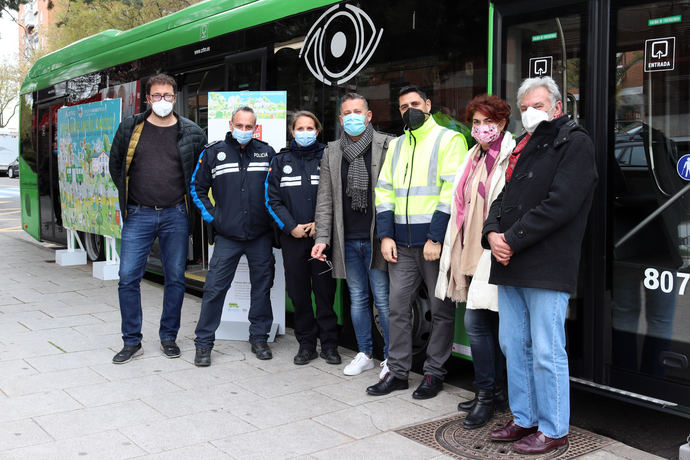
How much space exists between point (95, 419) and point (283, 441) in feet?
3.73

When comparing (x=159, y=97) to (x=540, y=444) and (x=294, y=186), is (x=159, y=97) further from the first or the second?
(x=540, y=444)

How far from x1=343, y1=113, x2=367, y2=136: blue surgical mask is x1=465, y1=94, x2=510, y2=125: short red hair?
98 centimetres

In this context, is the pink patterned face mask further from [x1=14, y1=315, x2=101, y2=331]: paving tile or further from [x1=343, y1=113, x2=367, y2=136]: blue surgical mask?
[x1=14, y1=315, x2=101, y2=331]: paving tile

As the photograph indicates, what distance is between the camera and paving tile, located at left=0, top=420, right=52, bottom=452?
12.2ft

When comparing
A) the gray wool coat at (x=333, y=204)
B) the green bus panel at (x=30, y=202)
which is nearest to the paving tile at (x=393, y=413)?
the gray wool coat at (x=333, y=204)

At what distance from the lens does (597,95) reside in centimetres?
373

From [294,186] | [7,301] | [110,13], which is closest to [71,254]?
[7,301]

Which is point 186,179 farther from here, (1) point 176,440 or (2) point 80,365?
(1) point 176,440

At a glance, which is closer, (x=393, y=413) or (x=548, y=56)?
(x=548, y=56)

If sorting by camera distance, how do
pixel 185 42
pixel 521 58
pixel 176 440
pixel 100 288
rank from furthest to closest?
pixel 100 288, pixel 185 42, pixel 521 58, pixel 176 440

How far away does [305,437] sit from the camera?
12.7 feet

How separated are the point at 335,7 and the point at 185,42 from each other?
102 inches

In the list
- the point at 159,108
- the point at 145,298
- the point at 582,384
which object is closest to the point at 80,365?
the point at 159,108

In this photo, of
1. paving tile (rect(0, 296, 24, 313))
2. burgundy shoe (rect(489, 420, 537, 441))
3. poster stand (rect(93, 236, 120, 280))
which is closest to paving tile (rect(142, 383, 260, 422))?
burgundy shoe (rect(489, 420, 537, 441))
